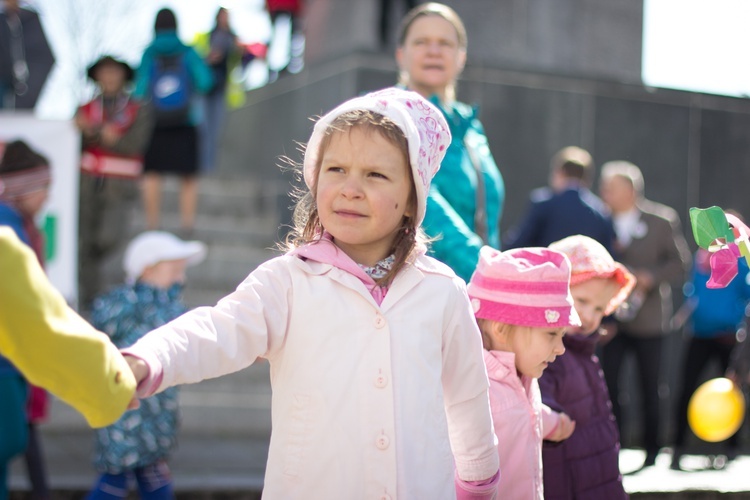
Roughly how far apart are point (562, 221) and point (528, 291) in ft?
12.1

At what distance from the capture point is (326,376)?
2.64 metres

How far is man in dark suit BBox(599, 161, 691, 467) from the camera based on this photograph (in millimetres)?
7609

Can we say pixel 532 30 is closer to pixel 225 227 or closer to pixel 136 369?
pixel 225 227

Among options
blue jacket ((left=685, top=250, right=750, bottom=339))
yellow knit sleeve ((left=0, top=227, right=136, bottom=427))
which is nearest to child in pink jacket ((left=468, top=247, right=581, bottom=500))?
yellow knit sleeve ((left=0, top=227, right=136, bottom=427))

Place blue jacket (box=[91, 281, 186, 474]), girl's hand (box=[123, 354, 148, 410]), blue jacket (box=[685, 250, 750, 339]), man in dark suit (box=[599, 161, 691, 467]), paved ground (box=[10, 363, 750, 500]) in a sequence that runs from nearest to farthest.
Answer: girl's hand (box=[123, 354, 148, 410]) < blue jacket (box=[91, 281, 186, 474]) < paved ground (box=[10, 363, 750, 500]) < man in dark suit (box=[599, 161, 691, 467]) < blue jacket (box=[685, 250, 750, 339])

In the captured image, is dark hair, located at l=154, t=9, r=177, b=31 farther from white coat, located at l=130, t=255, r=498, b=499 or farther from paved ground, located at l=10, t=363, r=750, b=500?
white coat, located at l=130, t=255, r=498, b=499

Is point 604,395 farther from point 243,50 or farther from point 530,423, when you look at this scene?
point 243,50

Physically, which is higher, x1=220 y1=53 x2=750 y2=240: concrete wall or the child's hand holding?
x1=220 y1=53 x2=750 y2=240: concrete wall

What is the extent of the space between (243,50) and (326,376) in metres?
10.3

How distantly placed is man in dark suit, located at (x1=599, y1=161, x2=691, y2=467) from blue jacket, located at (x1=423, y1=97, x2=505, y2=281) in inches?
139

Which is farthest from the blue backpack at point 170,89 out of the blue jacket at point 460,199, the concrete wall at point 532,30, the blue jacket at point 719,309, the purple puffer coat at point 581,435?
the purple puffer coat at point 581,435

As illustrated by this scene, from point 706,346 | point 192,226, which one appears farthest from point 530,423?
point 192,226

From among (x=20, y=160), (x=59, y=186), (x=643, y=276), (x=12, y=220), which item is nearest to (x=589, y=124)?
(x=643, y=276)

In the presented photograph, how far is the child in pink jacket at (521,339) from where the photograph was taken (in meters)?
3.23
